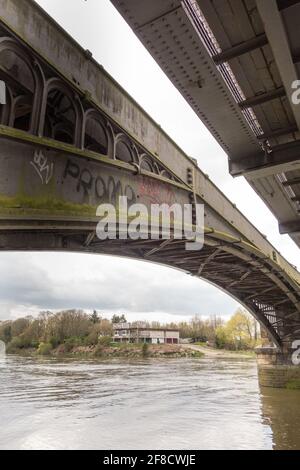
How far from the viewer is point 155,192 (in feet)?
22.8

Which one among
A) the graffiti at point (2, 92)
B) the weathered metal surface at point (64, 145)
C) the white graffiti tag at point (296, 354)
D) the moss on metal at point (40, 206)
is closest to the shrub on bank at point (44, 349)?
the white graffiti tag at point (296, 354)

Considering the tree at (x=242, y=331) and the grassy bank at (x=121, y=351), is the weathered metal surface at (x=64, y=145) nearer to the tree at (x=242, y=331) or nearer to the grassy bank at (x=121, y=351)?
the grassy bank at (x=121, y=351)

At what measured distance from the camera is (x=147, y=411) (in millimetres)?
17828

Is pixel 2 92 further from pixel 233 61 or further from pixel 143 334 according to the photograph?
pixel 143 334

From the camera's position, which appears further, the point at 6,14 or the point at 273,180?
the point at 273,180

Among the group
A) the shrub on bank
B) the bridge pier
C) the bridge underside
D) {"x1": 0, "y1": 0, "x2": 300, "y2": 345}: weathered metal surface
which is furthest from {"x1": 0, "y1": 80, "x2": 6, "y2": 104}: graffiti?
the shrub on bank

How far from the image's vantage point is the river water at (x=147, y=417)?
12.3 m

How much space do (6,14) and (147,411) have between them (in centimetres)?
1742

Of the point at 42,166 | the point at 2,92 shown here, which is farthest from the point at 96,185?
the point at 2,92

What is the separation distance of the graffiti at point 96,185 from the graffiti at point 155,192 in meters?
0.49

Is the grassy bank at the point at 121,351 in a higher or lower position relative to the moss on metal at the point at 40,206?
lower

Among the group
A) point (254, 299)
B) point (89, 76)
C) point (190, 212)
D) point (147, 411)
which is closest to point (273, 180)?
point (190, 212)

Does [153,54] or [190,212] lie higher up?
[153,54]
